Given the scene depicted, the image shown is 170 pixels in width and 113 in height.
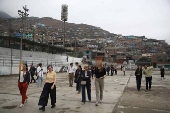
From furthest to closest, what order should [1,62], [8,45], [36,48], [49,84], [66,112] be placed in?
1. [36,48]
2. [8,45]
3. [1,62]
4. [49,84]
5. [66,112]

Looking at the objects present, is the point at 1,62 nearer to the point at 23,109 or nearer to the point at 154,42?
the point at 23,109

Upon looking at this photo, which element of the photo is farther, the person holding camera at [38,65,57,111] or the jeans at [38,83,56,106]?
the person holding camera at [38,65,57,111]

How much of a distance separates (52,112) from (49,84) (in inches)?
41.8

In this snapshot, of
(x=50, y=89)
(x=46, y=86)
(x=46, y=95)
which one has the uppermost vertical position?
(x=46, y=86)

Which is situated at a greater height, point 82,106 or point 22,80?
point 22,80

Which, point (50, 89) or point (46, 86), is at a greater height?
point (46, 86)

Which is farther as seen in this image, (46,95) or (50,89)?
(50,89)

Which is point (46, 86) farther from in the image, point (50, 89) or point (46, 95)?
point (46, 95)

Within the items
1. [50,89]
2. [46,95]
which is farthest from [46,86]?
[46,95]

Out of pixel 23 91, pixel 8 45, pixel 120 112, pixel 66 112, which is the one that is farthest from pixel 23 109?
pixel 8 45

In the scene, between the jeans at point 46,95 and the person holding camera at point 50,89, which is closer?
the jeans at point 46,95

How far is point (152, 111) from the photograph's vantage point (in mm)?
6859

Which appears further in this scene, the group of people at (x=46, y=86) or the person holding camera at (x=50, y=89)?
the person holding camera at (x=50, y=89)

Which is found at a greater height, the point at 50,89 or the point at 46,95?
the point at 50,89
